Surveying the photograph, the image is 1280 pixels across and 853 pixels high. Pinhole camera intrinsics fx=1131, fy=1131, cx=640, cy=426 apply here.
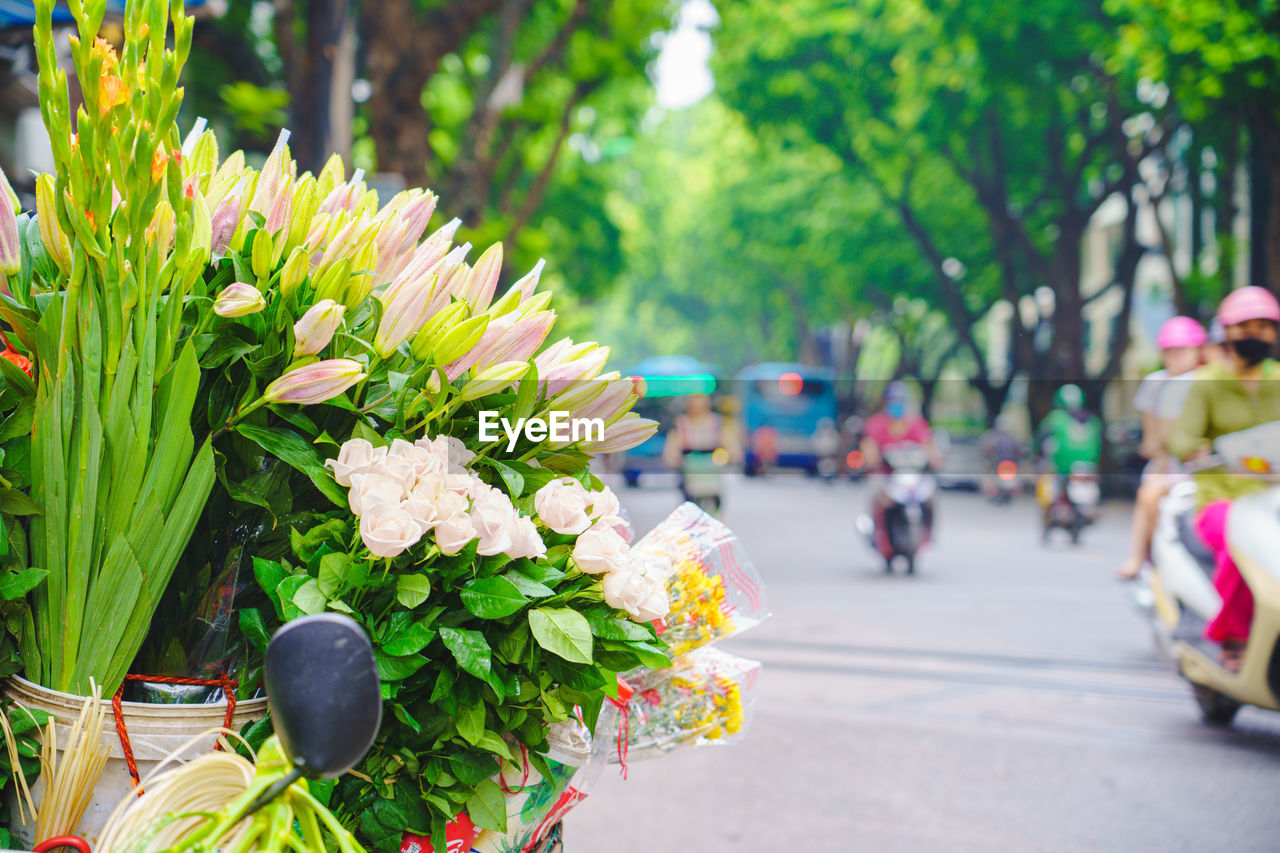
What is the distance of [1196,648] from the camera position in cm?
493

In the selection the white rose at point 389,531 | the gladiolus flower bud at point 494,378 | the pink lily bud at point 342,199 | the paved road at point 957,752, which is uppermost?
the pink lily bud at point 342,199

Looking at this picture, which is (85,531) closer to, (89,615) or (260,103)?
(89,615)

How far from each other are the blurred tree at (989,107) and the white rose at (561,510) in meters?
18.2

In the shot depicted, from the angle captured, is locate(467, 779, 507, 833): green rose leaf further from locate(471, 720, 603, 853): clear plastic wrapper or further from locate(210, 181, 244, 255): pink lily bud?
locate(210, 181, 244, 255): pink lily bud

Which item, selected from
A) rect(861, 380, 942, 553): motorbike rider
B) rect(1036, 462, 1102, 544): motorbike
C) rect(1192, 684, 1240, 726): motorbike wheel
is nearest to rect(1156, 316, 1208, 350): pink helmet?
rect(1192, 684, 1240, 726): motorbike wheel

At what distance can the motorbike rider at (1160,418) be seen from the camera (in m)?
6.20

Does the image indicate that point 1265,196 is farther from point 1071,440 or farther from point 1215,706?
point 1215,706

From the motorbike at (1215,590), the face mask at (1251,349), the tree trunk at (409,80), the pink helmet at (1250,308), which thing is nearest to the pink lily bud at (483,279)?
the motorbike at (1215,590)

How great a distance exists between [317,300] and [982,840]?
340 cm

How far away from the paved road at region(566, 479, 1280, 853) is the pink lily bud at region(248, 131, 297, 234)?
281cm

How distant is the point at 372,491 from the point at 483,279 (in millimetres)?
329

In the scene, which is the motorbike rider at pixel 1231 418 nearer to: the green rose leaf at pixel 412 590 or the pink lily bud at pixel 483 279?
the pink lily bud at pixel 483 279

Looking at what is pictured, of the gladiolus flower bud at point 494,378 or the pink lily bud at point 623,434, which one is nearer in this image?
the gladiolus flower bud at point 494,378

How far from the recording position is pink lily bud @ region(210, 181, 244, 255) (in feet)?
4.35
